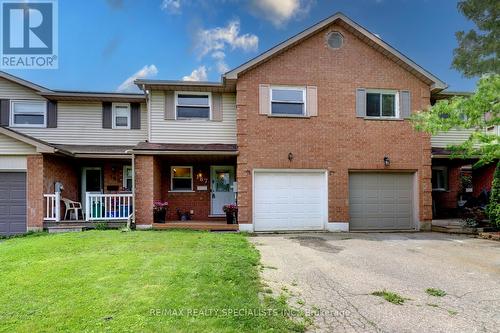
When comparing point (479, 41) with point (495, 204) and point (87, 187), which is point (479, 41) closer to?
point (495, 204)

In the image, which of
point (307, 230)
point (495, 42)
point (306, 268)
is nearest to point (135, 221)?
point (307, 230)

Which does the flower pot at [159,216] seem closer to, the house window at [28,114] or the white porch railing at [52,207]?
the white porch railing at [52,207]

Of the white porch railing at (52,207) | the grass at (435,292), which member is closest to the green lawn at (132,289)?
the grass at (435,292)

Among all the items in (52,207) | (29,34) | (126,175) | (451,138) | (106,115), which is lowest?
(52,207)

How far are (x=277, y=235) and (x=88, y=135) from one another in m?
9.33

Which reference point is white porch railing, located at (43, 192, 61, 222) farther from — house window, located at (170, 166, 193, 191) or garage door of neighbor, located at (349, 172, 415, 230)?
garage door of neighbor, located at (349, 172, 415, 230)

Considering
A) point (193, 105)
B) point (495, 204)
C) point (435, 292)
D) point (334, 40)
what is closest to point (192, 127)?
point (193, 105)

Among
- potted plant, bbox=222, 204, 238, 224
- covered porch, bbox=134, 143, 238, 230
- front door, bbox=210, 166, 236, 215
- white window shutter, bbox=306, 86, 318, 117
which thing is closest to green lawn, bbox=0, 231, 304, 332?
potted plant, bbox=222, 204, 238, 224

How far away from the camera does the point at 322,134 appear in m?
11.9

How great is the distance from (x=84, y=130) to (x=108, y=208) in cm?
397

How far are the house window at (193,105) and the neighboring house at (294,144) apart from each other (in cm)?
4

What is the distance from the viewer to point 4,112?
13.4 meters

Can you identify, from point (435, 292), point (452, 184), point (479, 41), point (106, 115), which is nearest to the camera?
point (435, 292)

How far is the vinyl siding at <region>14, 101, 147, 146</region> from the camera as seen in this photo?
1355 cm
